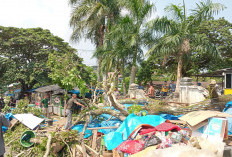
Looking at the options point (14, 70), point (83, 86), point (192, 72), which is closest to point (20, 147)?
point (83, 86)

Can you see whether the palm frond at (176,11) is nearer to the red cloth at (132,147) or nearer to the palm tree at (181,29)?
the palm tree at (181,29)

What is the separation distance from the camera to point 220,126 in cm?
398

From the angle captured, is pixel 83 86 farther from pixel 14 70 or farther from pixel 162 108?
pixel 14 70

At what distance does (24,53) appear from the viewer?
2434 cm

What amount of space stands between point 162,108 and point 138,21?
8552mm

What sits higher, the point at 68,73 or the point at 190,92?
the point at 68,73

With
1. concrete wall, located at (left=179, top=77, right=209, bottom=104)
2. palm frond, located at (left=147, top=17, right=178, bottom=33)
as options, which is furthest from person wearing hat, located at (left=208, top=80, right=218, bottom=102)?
palm frond, located at (left=147, top=17, right=178, bottom=33)

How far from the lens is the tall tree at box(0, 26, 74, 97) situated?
2231 cm

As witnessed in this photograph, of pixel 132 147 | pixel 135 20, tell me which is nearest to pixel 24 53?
pixel 135 20

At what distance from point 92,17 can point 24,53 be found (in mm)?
11796

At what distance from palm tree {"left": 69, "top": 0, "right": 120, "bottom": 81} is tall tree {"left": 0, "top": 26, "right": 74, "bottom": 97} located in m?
4.49

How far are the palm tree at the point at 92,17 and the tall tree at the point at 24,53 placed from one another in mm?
4494

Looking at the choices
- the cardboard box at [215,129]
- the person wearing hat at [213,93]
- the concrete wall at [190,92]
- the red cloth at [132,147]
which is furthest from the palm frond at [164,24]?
the red cloth at [132,147]

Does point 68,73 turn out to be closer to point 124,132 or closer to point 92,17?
point 124,132
